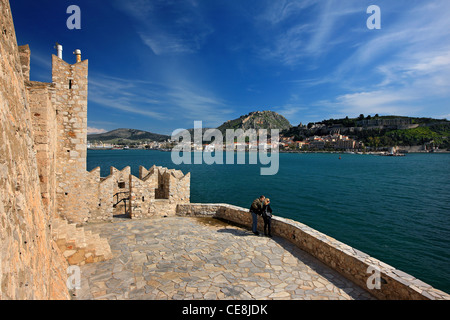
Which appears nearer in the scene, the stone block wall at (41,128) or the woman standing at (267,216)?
the stone block wall at (41,128)

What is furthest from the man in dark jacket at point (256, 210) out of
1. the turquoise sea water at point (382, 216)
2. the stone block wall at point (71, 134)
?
the turquoise sea water at point (382, 216)

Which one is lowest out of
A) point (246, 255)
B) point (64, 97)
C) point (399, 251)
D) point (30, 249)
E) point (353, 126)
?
point (399, 251)

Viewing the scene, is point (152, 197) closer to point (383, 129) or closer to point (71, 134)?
point (71, 134)

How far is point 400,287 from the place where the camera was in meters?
4.33

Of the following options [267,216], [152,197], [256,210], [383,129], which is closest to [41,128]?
[152,197]

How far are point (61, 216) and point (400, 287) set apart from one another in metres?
11.2

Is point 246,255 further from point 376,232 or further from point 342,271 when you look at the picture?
point 376,232

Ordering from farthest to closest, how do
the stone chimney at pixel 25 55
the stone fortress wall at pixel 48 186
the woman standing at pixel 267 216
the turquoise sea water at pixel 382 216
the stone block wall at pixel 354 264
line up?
1. the turquoise sea water at pixel 382 216
2. the woman standing at pixel 267 216
3. the stone chimney at pixel 25 55
4. the stone block wall at pixel 354 264
5. the stone fortress wall at pixel 48 186

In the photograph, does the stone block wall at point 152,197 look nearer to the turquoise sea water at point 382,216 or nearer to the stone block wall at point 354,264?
the stone block wall at point 354,264

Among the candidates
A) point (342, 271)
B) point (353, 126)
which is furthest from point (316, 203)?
point (353, 126)

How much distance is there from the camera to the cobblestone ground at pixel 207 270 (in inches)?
189

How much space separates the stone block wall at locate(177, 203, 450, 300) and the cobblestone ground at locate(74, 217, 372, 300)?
22 cm

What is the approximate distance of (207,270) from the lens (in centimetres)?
576

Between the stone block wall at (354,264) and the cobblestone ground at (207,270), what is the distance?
22 centimetres
